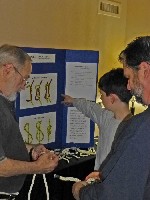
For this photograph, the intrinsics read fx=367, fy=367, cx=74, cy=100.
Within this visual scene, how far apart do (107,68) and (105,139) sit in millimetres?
1775

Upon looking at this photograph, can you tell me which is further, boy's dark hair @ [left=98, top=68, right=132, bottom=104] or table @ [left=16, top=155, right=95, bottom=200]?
table @ [left=16, top=155, right=95, bottom=200]

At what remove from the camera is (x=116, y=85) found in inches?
99.3

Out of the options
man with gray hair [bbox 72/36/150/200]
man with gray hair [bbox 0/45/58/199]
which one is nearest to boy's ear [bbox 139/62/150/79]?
man with gray hair [bbox 72/36/150/200]

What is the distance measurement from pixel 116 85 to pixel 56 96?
808mm

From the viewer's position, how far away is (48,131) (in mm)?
3172

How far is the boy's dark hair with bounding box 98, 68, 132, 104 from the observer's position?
2494 mm

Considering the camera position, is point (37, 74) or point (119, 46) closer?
point (37, 74)

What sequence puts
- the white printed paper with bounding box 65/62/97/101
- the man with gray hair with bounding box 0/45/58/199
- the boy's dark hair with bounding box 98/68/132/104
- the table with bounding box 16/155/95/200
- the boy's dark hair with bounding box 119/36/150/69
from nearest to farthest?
the boy's dark hair with bounding box 119/36/150/69 → the man with gray hair with bounding box 0/45/58/199 → the boy's dark hair with bounding box 98/68/132/104 → the table with bounding box 16/155/95/200 → the white printed paper with bounding box 65/62/97/101

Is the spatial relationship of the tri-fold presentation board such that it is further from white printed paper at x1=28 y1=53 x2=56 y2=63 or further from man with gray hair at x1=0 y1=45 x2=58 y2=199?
man with gray hair at x1=0 y1=45 x2=58 y2=199

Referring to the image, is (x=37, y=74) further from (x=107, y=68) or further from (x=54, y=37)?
(x=107, y=68)

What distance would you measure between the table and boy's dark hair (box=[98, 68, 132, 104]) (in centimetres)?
75

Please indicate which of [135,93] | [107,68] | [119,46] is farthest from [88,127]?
[135,93]

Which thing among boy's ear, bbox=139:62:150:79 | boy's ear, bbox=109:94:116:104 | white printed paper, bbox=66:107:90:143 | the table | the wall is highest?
the wall

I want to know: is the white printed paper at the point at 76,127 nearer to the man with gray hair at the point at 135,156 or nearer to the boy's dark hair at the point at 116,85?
the boy's dark hair at the point at 116,85
